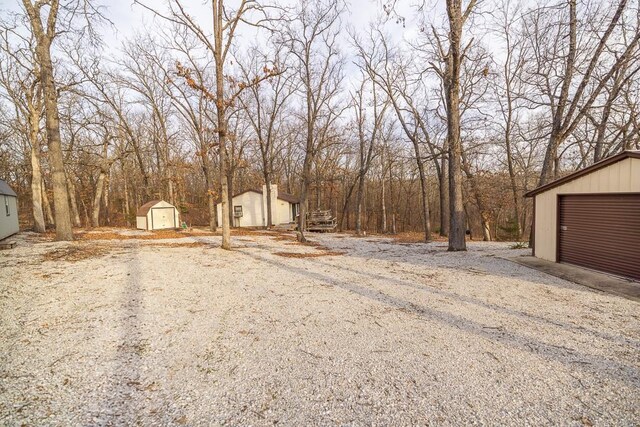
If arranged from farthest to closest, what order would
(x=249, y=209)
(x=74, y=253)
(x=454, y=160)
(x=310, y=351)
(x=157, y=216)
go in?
(x=249, y=209) → (x=157, y=216) → (x=454, y=160) → (x=74, y=253) → (x=310, y=351)

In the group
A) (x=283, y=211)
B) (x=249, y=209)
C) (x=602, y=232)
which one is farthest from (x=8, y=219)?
(x=602, y=232)

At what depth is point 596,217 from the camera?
7.23 meters

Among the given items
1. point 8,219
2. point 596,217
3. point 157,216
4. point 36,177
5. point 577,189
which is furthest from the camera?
point 157,216

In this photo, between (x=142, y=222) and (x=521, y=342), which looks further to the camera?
(x=142, y=222)

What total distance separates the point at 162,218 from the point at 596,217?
22770 millimetres

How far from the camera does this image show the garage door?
639 cm

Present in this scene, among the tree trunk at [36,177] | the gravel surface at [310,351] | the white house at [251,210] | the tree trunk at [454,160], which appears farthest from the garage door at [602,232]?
the tree trunk at [36,177]

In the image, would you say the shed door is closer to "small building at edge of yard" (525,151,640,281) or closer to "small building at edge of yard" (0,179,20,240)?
"small building at edge of yard" (0,179,20,240)

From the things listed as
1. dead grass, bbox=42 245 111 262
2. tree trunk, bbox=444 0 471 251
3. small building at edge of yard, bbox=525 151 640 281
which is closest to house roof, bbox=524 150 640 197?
small building at edge of yard, bbox=525 151 640 281

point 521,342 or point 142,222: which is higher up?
point 142,222

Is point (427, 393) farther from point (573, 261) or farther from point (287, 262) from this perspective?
point (573, 261)

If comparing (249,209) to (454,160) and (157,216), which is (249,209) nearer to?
(157,216)

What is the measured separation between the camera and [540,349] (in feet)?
11.4

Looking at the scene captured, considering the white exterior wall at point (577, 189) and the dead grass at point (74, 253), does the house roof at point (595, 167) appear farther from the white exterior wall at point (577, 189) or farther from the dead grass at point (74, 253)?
the dead grass at point (74, 253)
